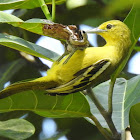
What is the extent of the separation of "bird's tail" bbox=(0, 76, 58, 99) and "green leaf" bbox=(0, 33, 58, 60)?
0.14m

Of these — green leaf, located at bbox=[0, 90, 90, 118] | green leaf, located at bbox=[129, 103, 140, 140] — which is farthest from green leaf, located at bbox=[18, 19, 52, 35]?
green leaf, located at bbox=[129, 103, 140, 140]

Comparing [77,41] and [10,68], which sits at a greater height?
[77,41]

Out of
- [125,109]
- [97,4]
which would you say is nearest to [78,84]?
[125,109]

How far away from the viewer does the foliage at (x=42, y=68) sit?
1259 mm

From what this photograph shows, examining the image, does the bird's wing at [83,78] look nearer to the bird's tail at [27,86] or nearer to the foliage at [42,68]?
the bird's tail at [27,86]

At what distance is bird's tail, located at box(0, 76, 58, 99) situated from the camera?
1.16 meters

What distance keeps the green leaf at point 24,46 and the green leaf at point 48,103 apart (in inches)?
5.7

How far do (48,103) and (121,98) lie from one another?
0.57 m

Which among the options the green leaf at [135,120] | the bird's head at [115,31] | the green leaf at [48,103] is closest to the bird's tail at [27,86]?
the green leaf at [48,103]

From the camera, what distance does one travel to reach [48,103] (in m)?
1.41

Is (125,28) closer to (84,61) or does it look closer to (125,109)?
(84,61)

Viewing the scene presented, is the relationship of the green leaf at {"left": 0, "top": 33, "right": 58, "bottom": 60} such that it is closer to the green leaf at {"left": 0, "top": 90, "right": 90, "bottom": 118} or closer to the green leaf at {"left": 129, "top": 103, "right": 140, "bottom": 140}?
the green leaf at {"left": 0, "top": 90, "right": 90, "bottom": 118}

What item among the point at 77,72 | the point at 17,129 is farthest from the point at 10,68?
the point at 77,72

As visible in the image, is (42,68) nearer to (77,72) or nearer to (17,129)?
(17,129)
